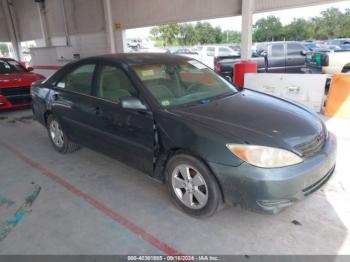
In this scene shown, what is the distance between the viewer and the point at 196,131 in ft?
7.65

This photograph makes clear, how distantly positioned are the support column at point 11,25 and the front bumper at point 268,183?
1992 centimetres

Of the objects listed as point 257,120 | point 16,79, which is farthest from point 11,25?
point 257,120

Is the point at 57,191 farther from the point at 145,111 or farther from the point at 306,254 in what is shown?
the point at 306,254

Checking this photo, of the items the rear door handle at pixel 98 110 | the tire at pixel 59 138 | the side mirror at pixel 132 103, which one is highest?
the side mirror at pixel 132 103

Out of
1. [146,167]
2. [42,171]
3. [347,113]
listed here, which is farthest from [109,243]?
[347,113]

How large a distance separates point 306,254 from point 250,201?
1.86 ft

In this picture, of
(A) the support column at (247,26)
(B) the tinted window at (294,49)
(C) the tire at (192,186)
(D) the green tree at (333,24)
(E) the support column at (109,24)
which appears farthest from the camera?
(D) the green tree at (333,24)

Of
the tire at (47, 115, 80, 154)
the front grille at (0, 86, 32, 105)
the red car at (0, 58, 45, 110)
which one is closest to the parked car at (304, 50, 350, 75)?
the tire at (47, 115, 80, 154)

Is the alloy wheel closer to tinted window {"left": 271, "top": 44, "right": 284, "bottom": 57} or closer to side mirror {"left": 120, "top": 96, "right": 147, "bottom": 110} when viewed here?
side mirror {"left": 120, "top": 96, "right": 147, "bottom": 110}

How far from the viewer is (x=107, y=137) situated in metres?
3.18

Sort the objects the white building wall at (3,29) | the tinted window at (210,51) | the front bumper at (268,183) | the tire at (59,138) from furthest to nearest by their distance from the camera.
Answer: the white building wall at (3,29) < the tinted window at (210,51) < the tire at (59,138) < the front bumper at (268,183)

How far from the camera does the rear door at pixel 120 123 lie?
2.73 m

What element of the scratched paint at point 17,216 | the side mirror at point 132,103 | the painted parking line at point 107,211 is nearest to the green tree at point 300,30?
the painted parking line at point 107,211

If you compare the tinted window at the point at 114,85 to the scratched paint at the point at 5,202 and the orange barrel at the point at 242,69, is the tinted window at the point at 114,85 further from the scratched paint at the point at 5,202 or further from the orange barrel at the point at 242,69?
the orange barrel at the point at 242,69
